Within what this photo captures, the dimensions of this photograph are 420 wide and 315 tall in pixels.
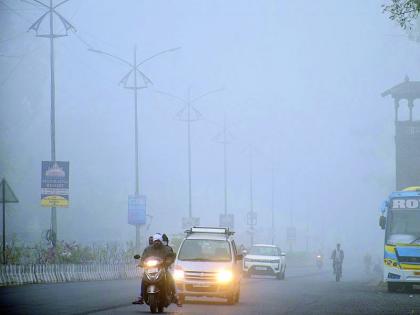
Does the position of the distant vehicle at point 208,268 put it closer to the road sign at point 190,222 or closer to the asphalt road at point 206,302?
the asphalt road at point 206,302

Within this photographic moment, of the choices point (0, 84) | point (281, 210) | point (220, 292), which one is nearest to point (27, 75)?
point (0, 84)

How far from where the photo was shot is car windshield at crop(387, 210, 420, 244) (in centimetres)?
4084

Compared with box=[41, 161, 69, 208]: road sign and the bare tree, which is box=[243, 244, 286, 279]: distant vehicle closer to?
box=[41, 161, 69, 208]: road sign

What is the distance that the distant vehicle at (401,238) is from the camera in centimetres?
3988

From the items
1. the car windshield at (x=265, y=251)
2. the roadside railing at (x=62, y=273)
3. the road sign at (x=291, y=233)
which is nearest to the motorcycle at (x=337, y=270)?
the car windshield at (x=265, y=251)

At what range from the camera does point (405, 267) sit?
1570 inches

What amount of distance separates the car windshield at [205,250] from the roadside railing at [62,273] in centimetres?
874

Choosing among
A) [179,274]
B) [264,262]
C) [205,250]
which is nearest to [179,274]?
[179,274]

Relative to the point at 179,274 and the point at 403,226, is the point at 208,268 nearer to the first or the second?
the point at 179,274

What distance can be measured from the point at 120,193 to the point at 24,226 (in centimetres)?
3577

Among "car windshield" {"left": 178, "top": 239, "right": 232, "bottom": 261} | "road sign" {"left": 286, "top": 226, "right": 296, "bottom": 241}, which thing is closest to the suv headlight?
"car windshield" {"left": 178, "top": 239, "right": 232, "bottom": 261}

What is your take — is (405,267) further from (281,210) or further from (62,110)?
(281,210)

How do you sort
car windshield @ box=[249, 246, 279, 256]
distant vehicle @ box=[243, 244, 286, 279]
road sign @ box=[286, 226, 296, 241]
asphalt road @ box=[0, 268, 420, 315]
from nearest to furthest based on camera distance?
asphalt road @ box=[0, 268, 420, 315], distant vehicle @ box=[243, 244, 286, 279], car windshield @ box=[249, 246, 279, 256], road sign @ box=[286, 226, 296, 241]

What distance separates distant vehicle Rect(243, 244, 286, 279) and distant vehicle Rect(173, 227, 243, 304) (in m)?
23.6
